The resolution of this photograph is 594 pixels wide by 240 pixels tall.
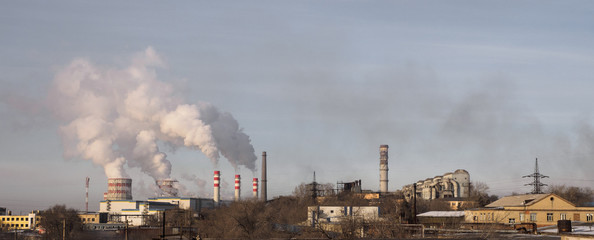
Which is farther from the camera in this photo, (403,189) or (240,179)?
(403,189)

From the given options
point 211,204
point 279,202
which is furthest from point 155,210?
point 279,202

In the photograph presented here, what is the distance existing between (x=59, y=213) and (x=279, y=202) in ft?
121

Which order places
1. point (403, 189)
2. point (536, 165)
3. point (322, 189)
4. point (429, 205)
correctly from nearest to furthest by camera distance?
1. point (536, 165)
2. point (429, 205)
3. point (322, 189)
4. point (403, 189)

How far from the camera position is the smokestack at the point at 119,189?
11306 cm

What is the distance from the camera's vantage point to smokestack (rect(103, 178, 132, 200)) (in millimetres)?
113062

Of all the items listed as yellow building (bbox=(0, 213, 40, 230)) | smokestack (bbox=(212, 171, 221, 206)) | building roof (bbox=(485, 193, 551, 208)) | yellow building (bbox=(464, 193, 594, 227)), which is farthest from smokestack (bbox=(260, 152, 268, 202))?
yellow building (bbox=(464, 193, 594, 227))

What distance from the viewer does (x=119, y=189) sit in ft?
377

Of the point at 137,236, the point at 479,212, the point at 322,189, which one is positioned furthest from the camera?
the point at 322,189

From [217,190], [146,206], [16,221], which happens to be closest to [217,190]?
[217,190]

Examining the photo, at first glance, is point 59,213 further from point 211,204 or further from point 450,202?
point 450,202

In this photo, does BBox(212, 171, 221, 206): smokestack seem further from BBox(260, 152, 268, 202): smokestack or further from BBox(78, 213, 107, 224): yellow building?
BBox(78, 213, 107, 224): yellow building

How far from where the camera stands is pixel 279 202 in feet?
357

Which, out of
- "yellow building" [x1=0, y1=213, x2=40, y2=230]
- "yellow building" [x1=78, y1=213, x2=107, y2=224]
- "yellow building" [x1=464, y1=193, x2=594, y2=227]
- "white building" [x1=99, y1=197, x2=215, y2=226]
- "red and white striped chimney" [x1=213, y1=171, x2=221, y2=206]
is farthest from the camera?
"yellow building" [x1=0, y1=213, x2=40, y2=230]

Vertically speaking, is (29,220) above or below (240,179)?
below
